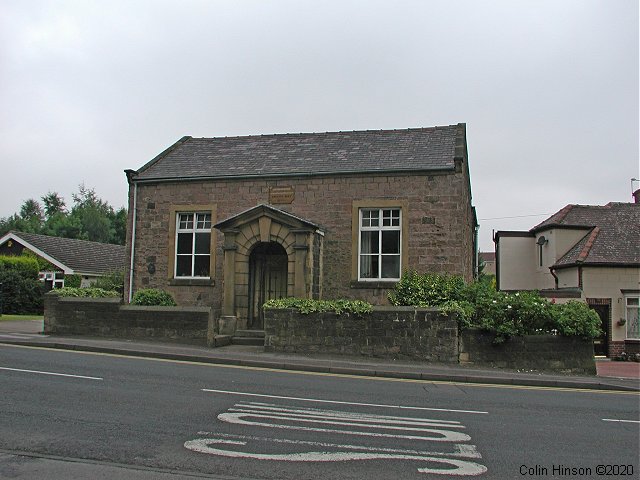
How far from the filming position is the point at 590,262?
24.7 meters

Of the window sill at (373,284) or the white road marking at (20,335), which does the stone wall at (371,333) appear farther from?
the white road marking at (20,335)

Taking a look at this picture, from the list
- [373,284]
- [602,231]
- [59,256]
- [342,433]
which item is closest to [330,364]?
[373,284]

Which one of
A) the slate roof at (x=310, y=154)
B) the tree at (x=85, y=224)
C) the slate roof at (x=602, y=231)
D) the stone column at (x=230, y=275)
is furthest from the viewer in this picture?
the tree at (x=85, y=224)

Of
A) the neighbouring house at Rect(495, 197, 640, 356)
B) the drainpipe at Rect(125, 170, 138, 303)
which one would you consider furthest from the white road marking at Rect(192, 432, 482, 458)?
the neighbouring house at Rect(495, 197, 640, 356)

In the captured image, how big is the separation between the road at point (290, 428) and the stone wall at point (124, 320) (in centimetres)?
435

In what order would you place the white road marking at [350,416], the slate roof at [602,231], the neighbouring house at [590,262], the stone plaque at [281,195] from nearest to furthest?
the white road marking at [350,416]
the stone plaque at [281,195]
the neighbouring house at [590,262]
the slate roof at [602,231]

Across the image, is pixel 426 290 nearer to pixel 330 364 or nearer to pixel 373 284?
pixel 373 284

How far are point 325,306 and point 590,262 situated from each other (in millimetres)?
14501

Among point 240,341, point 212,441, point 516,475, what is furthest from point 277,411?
point 240,341

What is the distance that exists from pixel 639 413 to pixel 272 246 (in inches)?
463

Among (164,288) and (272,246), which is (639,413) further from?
(164,288)

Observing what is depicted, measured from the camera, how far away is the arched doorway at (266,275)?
62.1 ft

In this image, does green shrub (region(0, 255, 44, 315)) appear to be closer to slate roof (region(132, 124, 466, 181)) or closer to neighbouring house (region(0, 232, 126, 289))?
neighbouring house (region(0, 232, 126, 289))

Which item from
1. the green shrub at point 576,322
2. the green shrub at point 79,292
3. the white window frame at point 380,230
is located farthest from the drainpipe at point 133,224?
the green shrub at point 576,322
